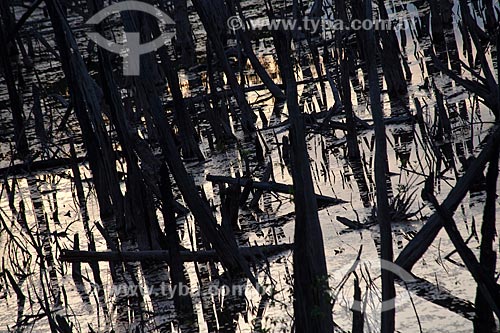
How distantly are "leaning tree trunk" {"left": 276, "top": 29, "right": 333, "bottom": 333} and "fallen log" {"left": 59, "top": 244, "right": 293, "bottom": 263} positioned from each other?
1.16m

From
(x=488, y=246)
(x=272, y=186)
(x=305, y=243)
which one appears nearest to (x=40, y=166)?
(x=272, y=186)

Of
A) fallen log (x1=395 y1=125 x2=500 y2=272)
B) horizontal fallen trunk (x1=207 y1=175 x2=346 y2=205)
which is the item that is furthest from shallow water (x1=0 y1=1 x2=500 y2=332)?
fallen log (x1=395 y1=125 x2=500 y2=272)

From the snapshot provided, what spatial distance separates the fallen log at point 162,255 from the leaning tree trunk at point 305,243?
3.81 feet

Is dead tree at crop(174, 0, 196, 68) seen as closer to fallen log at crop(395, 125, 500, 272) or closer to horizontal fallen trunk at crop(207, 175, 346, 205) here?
horizontal fallen trunk at crop(207, 175, 346, 205)

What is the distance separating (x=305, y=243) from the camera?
2783 mm

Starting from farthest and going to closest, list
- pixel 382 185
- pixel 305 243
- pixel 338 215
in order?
pixel 338 215, pixel 305 243, pixel 382 185

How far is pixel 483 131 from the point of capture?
526 centimetres

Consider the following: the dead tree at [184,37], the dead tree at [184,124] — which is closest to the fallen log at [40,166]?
the dead tree at [184,124]

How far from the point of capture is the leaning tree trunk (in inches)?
109

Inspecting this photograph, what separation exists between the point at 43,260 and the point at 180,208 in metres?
0.71

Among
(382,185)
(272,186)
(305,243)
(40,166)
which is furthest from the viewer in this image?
(40,166)

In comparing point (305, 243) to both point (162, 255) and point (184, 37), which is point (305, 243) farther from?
point (184, 37)

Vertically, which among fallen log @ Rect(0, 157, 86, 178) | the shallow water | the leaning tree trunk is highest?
the leaning tree trunk

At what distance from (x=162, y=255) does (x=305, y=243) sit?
1.51 metres
